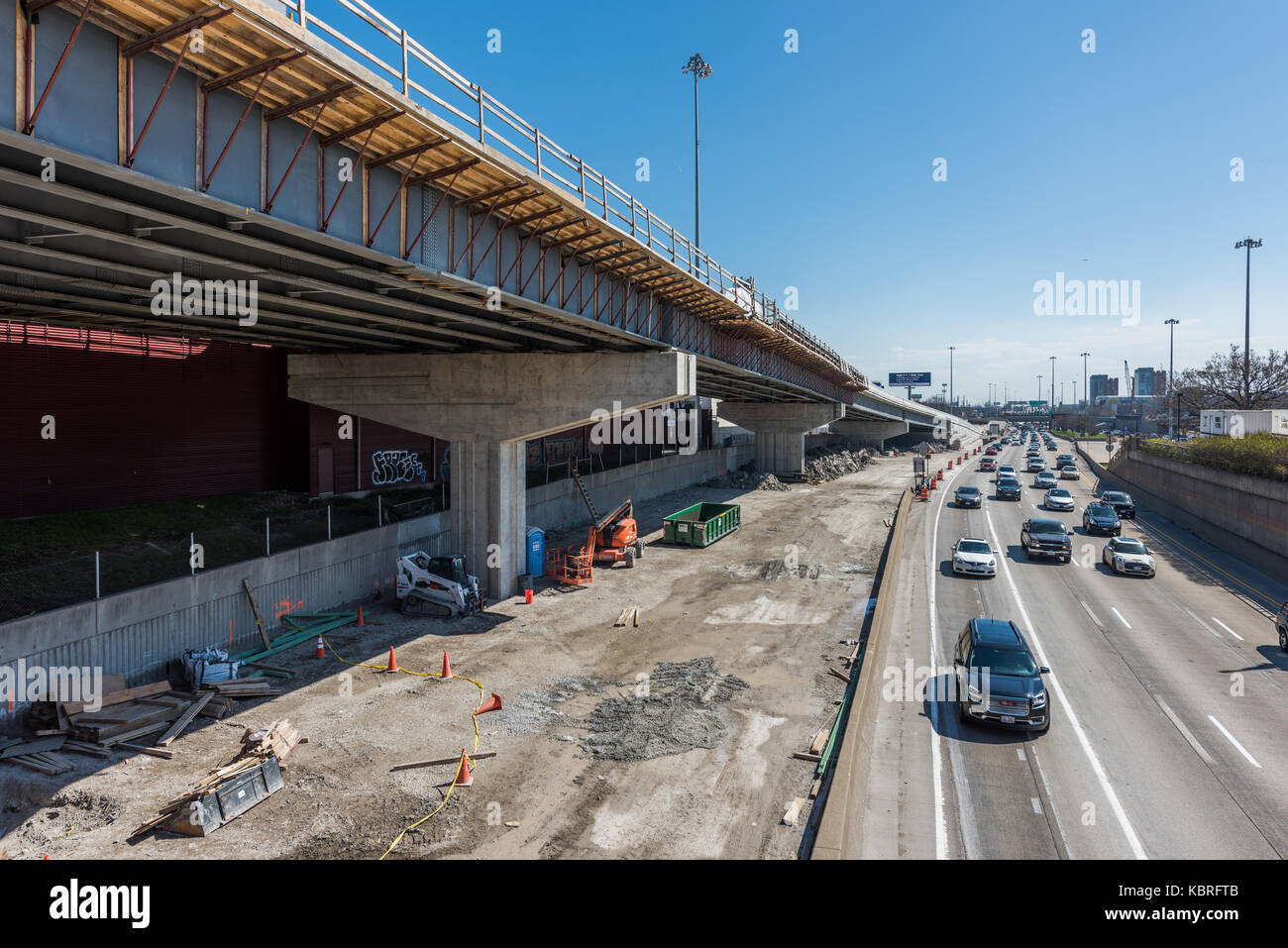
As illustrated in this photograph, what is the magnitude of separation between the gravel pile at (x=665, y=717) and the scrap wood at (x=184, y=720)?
301 inches

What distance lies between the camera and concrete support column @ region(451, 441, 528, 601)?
80.3ft

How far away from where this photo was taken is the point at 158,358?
23516mm

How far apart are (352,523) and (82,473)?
8.03 metres

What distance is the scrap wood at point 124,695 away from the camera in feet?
43.7

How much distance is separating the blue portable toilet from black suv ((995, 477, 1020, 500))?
3610 centimetres

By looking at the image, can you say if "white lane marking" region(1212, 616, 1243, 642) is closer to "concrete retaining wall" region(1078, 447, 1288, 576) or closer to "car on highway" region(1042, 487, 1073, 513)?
"concrete retaining wall" region(1078, 447, 1288, 576)

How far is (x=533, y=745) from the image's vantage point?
13.4 meters

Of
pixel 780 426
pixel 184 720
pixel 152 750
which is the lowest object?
pixel 152 750

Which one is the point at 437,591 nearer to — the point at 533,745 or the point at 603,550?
the point at 603,550

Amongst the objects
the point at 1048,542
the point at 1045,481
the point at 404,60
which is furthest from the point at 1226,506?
the point at 404,60

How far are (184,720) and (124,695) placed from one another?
5.12ft

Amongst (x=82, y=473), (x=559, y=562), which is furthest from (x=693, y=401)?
(x=82, y=473)

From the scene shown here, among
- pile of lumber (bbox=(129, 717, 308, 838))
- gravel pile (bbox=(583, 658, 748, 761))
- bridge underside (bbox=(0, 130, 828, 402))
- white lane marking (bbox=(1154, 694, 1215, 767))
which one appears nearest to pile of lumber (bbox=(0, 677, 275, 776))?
pile of lumber (bbox=(129, 717, 308, 838))

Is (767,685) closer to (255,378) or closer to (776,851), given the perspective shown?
(776,851)
